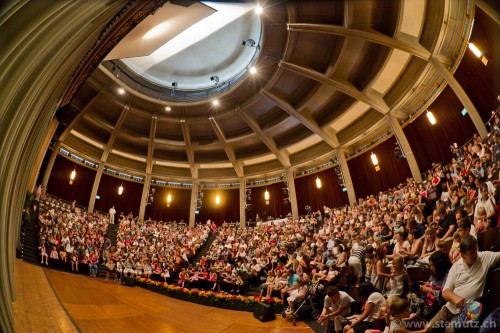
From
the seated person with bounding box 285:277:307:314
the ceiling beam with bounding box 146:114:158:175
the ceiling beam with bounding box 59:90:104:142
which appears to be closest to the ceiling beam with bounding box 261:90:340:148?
the ceiling beam with bounding box 146:114:158:175

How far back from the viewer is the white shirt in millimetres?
2568

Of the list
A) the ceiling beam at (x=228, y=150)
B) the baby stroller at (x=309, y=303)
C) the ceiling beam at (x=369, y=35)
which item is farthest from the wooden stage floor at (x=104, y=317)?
the ceiling beam at (x=228, y=150)

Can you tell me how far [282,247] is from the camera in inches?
444

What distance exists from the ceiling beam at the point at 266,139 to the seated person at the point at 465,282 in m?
14.1

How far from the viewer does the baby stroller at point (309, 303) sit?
18.8 feet

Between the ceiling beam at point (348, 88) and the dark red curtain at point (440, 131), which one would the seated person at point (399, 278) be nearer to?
the dark red curtain at point (440, 131)

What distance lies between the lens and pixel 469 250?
2.66m

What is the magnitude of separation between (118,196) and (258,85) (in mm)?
13750

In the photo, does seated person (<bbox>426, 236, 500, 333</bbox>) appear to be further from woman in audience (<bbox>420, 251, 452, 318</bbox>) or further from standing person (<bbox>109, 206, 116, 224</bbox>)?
standing person (<bbox>109, 206, 116, 224</bbox>)

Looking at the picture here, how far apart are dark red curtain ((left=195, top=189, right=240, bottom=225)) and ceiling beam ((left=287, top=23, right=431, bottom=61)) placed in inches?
512

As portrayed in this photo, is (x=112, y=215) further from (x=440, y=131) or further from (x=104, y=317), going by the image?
(x=440, y=131)

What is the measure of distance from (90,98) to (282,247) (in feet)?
47.2

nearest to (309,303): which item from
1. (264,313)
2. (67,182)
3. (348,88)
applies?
(264,313)

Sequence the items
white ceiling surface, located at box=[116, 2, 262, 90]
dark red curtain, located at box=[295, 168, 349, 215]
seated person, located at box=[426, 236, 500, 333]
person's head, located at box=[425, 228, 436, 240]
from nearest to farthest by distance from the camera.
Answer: seated person, located at box=[426, 236, 500, 333], person's head, located at box=[425, 228, 436, 240], white ceiling surface, located at box=[116, 2, 262, 90], dark red curtain, located at box=[295, 168, 349, 215]
